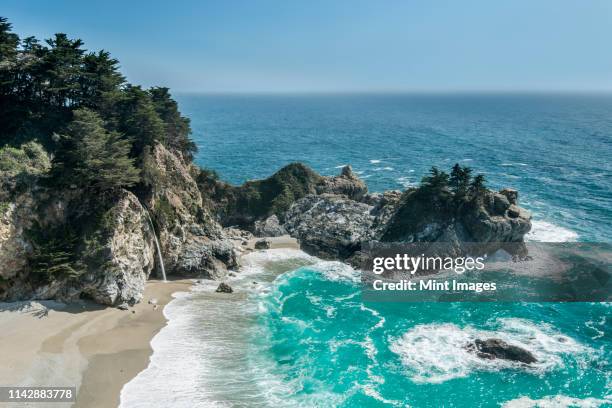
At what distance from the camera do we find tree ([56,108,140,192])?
43.0 m

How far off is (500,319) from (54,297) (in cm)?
4558

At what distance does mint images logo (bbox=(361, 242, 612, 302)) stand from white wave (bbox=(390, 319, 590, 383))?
271 inches

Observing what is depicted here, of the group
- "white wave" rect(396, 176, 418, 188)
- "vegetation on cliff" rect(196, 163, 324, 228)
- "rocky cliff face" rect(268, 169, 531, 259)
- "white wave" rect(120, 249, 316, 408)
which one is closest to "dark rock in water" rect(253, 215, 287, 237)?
"rocky cliff face" rect(268, 169, 531, 259)

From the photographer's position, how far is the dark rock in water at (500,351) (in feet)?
124

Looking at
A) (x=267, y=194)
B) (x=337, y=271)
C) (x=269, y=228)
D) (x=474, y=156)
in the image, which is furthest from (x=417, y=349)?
(x=474, y=156)

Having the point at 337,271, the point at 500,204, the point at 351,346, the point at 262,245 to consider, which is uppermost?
the point at 500,204

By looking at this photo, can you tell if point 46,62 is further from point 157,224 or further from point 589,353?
point 589,353

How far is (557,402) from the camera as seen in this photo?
32.7m

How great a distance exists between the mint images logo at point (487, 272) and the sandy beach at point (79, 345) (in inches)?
1016

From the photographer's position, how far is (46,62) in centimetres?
5056

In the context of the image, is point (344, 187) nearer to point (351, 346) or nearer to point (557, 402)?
point (351, 346)

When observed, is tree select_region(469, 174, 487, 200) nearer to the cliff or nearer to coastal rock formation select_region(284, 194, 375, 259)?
the cliff

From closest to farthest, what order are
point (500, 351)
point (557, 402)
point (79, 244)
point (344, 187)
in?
point (557, 402) → point (500, 351) → point (79, 244) → point (344, 187)

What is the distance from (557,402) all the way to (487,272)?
79.8 ft
